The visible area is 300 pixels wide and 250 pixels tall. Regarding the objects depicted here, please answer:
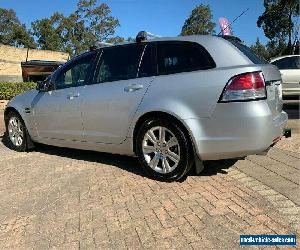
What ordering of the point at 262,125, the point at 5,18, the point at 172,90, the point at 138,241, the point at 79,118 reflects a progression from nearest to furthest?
the point at 138,241 → the point at 262,125 → the point at 172,90 → the point at 79,118 → the point at 5,18

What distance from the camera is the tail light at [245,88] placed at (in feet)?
Result: 13.8

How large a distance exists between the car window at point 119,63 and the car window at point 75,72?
24 centimetres

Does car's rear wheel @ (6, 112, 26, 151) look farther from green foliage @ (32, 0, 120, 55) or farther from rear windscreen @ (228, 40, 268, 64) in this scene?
green foliage @ (32, 0, 120, 55)

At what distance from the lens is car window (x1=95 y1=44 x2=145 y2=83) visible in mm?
5207

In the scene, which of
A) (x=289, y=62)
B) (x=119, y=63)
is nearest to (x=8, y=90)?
(x=289, y=62)

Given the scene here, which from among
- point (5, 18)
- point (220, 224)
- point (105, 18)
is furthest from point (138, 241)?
point (5, 18)

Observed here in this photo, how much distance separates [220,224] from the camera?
362cm

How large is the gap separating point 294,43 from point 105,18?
26.9 m

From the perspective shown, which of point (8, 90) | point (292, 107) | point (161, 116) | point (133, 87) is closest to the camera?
point (161, 116)

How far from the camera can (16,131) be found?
714cm

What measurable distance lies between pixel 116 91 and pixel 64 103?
109cm

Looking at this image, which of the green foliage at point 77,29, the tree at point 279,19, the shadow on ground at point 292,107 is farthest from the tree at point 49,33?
the shadow on ground at point 292,107

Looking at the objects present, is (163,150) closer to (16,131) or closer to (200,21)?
(16,131)

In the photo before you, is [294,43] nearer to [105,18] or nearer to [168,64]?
[105,18]
